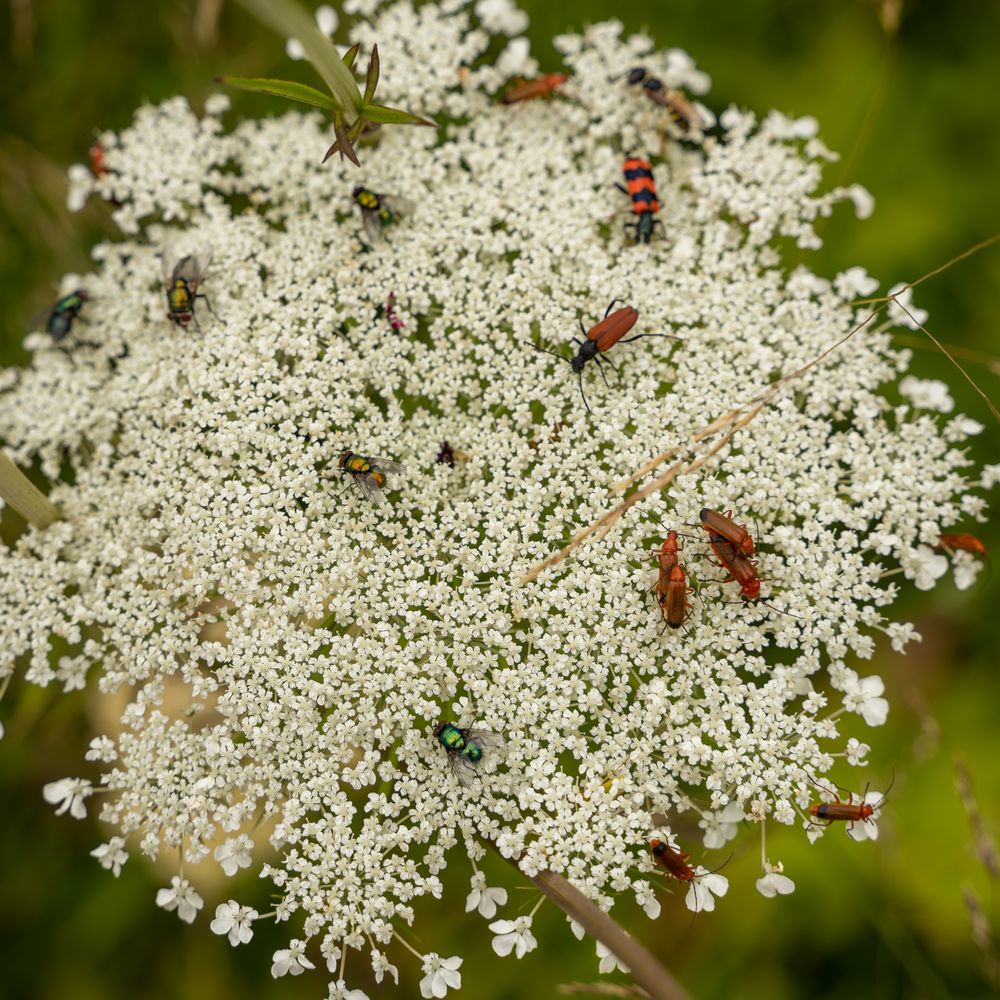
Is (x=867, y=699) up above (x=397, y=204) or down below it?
below

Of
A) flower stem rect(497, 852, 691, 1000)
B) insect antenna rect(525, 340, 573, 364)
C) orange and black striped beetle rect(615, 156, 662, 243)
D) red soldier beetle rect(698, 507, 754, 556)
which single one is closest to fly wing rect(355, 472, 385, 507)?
insect antenna rect(525, 340, 573, 364)

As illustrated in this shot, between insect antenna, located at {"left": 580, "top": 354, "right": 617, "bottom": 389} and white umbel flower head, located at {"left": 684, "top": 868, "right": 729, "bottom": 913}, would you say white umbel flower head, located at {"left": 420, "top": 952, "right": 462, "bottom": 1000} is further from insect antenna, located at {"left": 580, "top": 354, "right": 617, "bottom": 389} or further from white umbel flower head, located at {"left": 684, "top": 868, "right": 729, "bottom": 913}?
insect antenna, located at {"left": 580, "top": 354, "right": 617, "bottom": 389}

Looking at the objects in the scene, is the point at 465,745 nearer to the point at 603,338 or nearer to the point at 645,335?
the point at 603,338

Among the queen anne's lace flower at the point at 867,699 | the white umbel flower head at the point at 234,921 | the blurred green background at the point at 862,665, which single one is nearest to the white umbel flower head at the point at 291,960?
the white umbel flower head at the point at 234,921

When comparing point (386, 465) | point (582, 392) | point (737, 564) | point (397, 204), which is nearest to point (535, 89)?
point (397, 204)

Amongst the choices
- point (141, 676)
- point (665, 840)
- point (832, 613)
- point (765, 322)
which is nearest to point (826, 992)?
point (665, 840)

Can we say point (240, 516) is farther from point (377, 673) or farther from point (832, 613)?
point (832, 613)

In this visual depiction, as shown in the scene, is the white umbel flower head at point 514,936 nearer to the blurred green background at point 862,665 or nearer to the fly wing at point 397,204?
the blurred green background at point 862,665
